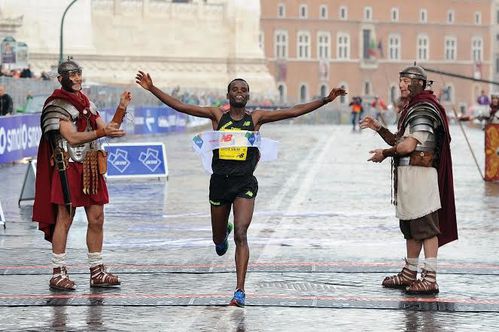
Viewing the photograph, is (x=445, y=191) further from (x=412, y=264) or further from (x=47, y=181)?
(x=47, y=181)

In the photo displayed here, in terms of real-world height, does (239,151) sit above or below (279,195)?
above

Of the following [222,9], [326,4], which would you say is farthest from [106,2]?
[326,4]

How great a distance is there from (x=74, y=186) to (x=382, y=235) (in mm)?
5449

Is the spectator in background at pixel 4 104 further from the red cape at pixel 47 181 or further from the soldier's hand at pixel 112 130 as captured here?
the soldier's hand at pixel 112 130

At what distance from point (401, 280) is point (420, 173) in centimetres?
87

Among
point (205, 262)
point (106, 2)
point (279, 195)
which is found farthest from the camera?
point (106, 2)

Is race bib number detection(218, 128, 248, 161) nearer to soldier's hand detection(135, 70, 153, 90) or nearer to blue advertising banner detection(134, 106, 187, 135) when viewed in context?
soldier's hand detection(135, 70, 153, 90)

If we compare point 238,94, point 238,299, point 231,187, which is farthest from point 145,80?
point 238,299

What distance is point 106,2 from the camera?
10650 centimetres

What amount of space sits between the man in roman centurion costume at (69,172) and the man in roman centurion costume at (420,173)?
2241mm

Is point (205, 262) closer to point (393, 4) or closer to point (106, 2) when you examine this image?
point (106, 2)

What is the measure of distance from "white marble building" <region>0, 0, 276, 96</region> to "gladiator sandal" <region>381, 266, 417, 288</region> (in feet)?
290

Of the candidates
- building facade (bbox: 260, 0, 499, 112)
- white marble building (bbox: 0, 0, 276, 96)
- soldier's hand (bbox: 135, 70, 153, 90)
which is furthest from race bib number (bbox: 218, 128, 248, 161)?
building facade (bbox: 260, 0, 499, 112)

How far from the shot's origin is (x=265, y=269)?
45.8 ft
